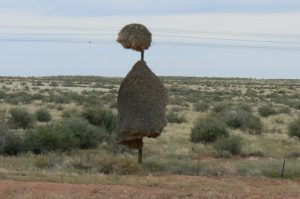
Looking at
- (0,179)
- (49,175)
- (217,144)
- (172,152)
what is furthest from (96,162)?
(217,144)

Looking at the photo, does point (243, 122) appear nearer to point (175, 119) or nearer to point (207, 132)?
point (175, 119)

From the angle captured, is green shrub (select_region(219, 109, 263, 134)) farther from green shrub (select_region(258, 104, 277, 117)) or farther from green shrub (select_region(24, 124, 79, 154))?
green shrub (select_region(24, 124, 79, 154))

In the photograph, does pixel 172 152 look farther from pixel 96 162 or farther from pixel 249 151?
pixel 96 162

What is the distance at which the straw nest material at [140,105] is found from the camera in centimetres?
1872

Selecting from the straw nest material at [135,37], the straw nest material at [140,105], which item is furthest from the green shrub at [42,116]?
the straw nest material at [135,37]

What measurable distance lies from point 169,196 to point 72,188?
2.24 m

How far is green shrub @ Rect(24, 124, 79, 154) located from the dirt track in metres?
8.08

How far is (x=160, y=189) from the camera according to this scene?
14883 millimetres

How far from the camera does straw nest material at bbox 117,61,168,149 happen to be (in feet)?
61.4

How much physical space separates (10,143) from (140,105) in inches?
288

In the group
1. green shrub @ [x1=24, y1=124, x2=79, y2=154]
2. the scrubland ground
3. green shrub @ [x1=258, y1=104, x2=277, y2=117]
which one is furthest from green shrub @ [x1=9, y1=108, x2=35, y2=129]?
green shrub @ [x1=258, y1=104, x2=277, y2=117]

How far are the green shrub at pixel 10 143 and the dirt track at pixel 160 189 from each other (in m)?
8.20

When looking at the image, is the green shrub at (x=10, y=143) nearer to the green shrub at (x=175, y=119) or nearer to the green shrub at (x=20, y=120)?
the green shrub at (x=20, y=120)

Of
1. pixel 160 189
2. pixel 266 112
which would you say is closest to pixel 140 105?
pixel 160 189
